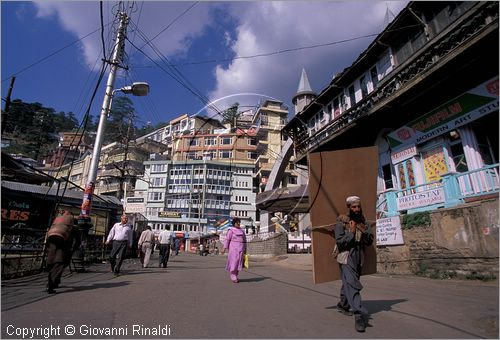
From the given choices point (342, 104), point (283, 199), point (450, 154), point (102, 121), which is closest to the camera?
point (450, 154)

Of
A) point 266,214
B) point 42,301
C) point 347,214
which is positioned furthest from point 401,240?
point 266,214

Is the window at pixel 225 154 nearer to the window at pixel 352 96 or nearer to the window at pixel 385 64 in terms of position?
the window at pixel 352 96

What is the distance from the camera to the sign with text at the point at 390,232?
10477 mm

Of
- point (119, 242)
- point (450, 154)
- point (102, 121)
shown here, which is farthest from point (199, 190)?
point (450, 154)

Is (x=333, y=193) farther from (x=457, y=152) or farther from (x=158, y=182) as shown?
(x=158, y=182)

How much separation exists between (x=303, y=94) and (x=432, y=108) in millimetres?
21609

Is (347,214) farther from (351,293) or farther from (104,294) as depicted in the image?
(104,294)

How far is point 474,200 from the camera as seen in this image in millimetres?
8664

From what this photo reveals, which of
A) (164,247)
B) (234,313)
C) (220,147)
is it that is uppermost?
(220,147)

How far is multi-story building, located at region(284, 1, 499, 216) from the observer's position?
920 centimetres

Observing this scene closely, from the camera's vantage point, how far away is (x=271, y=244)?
82.6 ft

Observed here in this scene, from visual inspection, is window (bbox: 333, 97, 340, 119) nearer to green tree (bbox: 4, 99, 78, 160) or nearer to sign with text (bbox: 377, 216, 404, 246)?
sign with text (bbox: 377, 216, 404, 246)

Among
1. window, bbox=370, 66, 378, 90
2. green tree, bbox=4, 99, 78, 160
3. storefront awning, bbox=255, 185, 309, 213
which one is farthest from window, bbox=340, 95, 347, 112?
green tree, bbox=4, 99, 78, 160

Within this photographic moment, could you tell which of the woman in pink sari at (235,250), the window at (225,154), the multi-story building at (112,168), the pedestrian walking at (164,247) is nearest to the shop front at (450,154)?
the woman in pink sari at (235,250)
